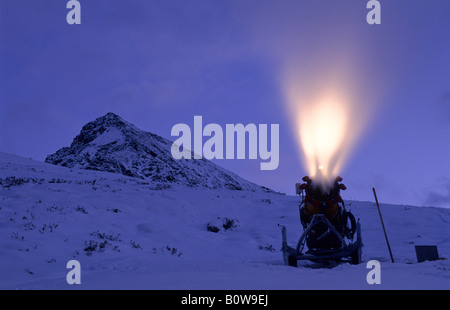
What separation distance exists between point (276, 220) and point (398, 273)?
1104 centimetres

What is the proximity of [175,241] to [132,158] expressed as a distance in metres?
56.0

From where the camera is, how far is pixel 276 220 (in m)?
18.2

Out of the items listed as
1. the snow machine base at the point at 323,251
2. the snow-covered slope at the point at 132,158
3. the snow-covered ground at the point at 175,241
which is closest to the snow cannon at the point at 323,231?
the snow machine base at the point at 323,251

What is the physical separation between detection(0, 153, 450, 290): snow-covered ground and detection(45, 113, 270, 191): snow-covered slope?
36.3m

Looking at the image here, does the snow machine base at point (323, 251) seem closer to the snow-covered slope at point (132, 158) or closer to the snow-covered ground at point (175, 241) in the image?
the snow-covered ground at point (175, 241)

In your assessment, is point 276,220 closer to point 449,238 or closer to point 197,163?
point 449,238

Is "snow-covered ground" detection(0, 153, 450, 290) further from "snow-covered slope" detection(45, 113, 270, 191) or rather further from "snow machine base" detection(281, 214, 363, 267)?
"snow-covered slope" detection(45, 113, 270, 191)

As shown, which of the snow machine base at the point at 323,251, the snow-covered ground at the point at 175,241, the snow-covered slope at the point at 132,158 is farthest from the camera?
the snow-covered slope at the point at 132,158

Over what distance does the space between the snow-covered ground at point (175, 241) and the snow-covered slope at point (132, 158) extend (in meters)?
36.3

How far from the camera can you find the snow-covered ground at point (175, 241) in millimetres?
6332

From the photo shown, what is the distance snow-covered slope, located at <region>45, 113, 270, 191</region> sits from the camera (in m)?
62.5

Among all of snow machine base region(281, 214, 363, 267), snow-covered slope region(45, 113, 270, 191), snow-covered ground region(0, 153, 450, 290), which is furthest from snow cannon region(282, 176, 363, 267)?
snow-covered slope region(45, 113, 270, 191)

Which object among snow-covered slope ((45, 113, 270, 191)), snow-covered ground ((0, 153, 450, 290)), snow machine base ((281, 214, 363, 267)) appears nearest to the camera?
snow-covered ground ((0, 153, 450, 290))
